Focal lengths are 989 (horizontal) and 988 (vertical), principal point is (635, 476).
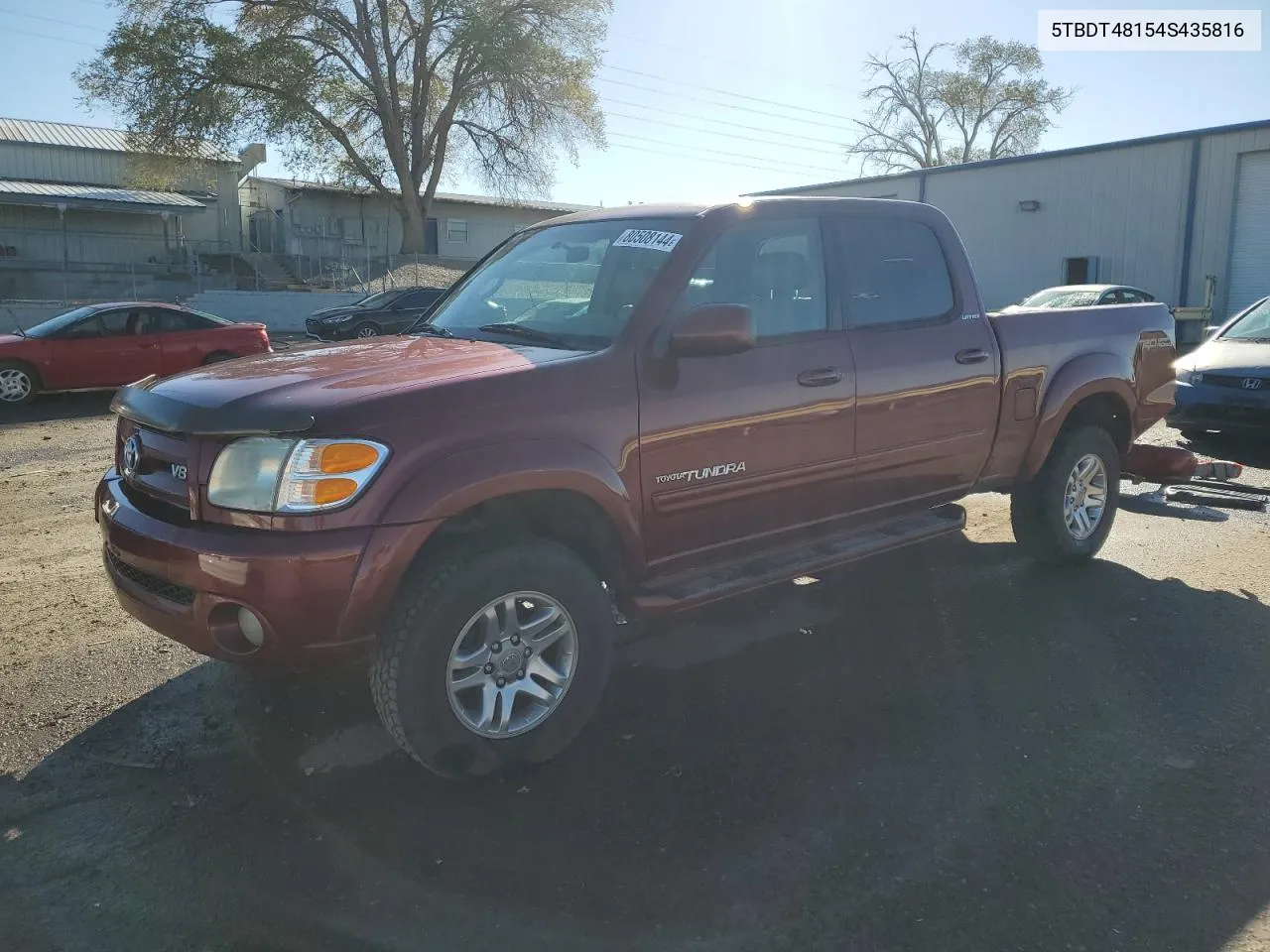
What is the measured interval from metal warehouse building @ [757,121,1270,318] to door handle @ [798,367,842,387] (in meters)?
18.4

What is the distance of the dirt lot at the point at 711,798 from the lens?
107 inches

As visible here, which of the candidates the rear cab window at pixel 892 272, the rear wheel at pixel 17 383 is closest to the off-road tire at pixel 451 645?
the rear cab window at pixel 892 272

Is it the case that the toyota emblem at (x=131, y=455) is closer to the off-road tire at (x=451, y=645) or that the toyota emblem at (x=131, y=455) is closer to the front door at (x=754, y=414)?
the off-road tire at (x=451, y=645)

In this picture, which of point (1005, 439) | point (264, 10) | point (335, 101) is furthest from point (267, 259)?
point (1005, 439)

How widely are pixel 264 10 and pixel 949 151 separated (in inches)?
1592

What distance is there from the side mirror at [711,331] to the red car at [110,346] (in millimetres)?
10541

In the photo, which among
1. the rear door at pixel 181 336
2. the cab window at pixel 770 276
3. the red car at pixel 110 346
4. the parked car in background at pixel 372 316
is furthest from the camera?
the parked car in background at pixel 372 316

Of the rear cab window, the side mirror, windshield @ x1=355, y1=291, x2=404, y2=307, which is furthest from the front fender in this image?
windshield @ x1=355, y1=291, x2=404, y2=307

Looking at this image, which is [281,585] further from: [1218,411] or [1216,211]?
[1216,211]

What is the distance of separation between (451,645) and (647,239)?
1923 mm

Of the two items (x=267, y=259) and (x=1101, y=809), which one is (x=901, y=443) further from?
(x=267, y=259)

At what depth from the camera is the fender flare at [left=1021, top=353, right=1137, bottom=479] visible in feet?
17.9

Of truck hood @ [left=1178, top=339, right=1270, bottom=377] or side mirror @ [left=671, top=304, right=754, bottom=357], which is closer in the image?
side mirror @ [left=671, top=304, right=754, bottom=357]

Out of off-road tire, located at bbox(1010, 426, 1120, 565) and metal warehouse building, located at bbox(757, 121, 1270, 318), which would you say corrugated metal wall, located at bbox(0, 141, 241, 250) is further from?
off-road tire, located at bbox(1010, 426, 1120, 565)
